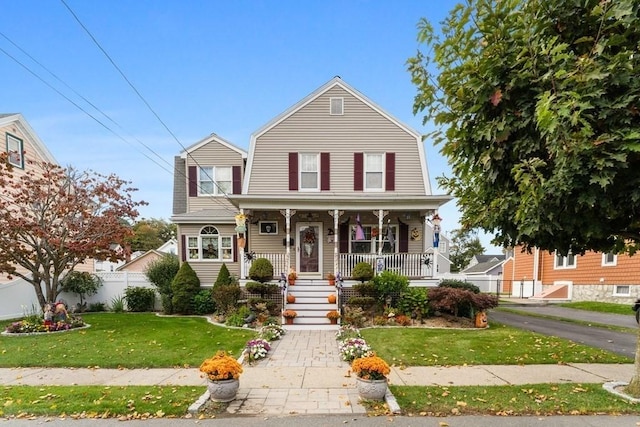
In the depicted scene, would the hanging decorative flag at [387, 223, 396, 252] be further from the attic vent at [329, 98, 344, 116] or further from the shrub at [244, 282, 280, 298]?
the attic vent at [329, 98, 344, 116]

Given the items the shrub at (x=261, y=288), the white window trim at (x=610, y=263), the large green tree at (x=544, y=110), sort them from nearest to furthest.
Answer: the large green tree at (x=544, y=110)
the shrub at (x=261, y=288)
the white window trim at (x=610, y=263)

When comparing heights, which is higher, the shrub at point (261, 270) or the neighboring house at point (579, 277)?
the shrub at point (261, 270)

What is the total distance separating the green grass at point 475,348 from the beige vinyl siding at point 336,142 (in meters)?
6.16

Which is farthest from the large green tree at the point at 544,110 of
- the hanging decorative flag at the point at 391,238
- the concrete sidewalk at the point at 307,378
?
the hanging decorative flag at the point at 391,238

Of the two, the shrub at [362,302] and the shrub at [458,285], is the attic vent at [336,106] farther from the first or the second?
the shrub at [458,285]

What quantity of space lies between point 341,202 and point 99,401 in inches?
353

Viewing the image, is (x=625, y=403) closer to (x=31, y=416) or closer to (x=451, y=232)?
(x=31, y=416)

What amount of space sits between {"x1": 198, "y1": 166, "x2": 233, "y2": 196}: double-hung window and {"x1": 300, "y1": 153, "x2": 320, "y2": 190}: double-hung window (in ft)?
12.7

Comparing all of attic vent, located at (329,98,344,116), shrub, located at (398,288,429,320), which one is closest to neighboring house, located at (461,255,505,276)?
shrub, located at (398,288,429,320)

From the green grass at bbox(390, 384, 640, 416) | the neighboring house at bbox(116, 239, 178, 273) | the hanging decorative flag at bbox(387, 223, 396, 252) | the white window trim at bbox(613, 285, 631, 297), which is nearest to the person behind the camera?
the green grass at bbox(390, 384, 640, 416)

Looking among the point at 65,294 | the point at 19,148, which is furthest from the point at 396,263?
the point at 19,148

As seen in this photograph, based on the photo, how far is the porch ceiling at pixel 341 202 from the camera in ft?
39.0

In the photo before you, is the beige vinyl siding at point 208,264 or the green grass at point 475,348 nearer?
the green grass at point 475,348

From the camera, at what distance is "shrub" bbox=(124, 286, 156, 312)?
1379 cm
